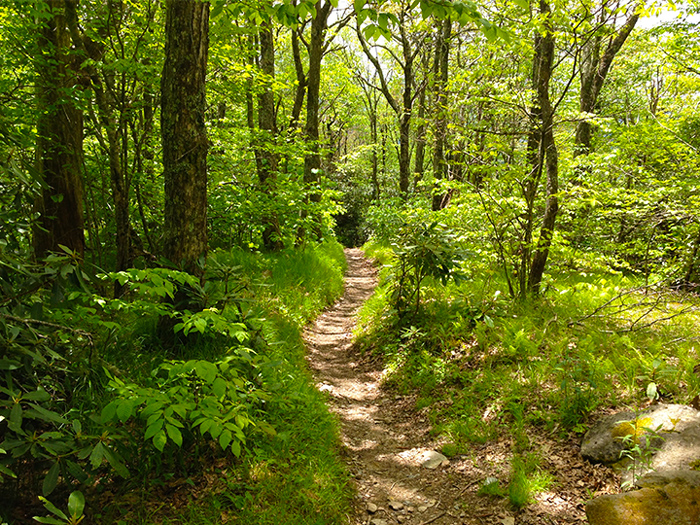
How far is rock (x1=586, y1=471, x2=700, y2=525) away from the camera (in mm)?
2117

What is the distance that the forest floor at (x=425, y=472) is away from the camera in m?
2.71

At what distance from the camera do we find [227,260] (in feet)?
21.7

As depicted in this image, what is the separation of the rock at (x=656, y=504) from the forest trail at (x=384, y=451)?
675 millimetres

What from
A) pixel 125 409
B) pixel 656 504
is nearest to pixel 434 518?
pixel 656 504

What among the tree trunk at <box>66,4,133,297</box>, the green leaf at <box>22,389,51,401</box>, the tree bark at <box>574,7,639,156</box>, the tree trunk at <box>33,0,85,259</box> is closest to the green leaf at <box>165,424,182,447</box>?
the green leaf at <box>22,389,51,401</box>

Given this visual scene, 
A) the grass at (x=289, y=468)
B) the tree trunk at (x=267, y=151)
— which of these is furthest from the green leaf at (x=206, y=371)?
the tree trunk at (x=267, y=151)

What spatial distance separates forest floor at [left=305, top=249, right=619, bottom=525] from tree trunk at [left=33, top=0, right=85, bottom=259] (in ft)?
13.7

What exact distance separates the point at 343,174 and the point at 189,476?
77.4ft

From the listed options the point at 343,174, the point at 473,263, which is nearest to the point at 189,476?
the point at 473,263

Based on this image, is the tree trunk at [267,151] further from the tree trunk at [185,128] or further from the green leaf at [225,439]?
the green leaf at [225,439]

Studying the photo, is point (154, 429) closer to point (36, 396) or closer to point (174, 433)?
point (174, 433)

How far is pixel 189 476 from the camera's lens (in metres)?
2.72

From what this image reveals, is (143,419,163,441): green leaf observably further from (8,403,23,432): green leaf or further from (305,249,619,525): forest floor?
(305,249,619,525): forest floor

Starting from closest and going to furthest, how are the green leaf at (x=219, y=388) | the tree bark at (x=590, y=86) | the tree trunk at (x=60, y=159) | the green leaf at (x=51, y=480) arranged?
the green leaf at (x=51, y=480) < the green leaf at (x=219, y=388) < the tree trunk at (x=60, y=159) < the tree bark at (x=590, y=86)
